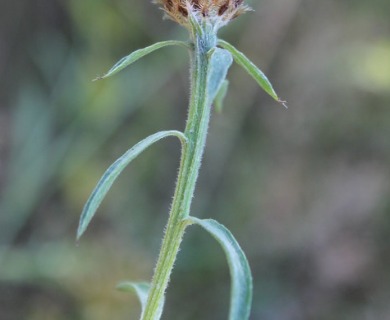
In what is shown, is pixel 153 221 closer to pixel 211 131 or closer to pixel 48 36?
pixel 211 131

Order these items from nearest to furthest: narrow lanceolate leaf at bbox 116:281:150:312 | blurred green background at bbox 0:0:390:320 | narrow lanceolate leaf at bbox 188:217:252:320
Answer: narrow lanceolate leaf at bbox 188:217:252:320 < narrow lanceolate leaf at bbox 116:281:150:312 < blurred green background at bbox 0:0:390:320

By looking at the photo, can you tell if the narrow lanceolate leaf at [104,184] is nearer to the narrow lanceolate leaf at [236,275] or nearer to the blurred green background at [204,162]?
the narrow lanceolate leaf at [236,275]

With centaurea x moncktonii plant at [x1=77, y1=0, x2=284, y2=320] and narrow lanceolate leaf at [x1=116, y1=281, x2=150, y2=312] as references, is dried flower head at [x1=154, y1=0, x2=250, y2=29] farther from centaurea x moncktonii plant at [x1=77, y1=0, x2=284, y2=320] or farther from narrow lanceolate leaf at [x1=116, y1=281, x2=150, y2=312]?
narrow lanceolate leaf at [x1=116, y1=281, x2=150, y2=312]

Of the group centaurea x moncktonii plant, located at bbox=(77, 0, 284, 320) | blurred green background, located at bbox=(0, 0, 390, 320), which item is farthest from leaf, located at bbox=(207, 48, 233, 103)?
blurred green background, located at bbox=(0, 0, 390, 320)

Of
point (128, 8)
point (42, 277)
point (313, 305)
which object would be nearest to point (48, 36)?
point (128, 8)

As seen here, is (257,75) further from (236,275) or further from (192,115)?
(236,275)

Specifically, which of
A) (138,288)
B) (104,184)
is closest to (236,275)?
(104,184)
